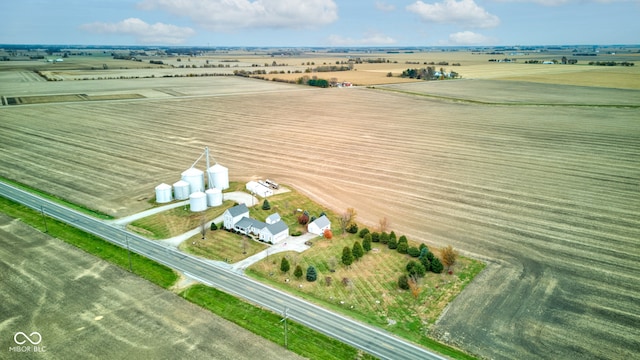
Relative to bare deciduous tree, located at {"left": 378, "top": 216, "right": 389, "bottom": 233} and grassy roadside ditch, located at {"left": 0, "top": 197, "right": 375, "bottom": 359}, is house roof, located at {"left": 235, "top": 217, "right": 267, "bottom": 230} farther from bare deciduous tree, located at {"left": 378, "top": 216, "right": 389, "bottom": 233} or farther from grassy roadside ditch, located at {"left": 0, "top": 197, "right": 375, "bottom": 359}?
bare deciduous tree, located at {"left": 378, "top": 216, "right": 389, "bottom": 233}

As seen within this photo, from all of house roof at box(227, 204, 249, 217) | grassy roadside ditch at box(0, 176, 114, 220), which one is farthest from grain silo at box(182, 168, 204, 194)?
house roof at box(227, 204, 249, 217)

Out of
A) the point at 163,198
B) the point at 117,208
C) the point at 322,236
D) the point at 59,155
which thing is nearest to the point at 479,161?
the point at 322,236

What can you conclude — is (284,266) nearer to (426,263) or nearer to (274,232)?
(274,232)

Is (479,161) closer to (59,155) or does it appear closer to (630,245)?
(630,245)

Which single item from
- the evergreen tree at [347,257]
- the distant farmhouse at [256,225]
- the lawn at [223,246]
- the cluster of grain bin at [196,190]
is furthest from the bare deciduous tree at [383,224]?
the cluster of grain bin at [196,190]

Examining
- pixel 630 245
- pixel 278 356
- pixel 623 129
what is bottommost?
pixel 278 356

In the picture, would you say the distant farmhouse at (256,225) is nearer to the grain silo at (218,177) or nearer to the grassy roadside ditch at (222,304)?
the grassy roadside ditch at (222,304)
